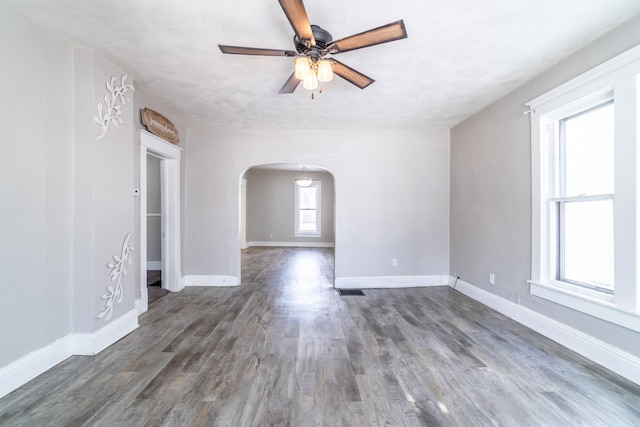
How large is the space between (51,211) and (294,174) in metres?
7.83

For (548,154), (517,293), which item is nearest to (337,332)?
(517,293)

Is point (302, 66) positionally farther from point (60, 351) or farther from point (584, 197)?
point (60, 351)

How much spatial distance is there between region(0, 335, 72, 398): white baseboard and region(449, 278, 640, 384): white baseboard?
4.29m

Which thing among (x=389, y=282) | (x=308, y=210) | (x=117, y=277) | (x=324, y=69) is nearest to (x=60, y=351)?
(x=117, y=277)

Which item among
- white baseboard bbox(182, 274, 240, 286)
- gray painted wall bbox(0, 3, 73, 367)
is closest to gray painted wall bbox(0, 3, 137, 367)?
gray painted wall bbox(0, 3, 73, 367)

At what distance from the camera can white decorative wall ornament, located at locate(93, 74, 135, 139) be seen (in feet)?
8.06

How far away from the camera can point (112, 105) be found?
257 cm

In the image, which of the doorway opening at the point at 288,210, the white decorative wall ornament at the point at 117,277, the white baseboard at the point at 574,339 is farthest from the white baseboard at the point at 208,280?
the doorway opening at the point at 288,210

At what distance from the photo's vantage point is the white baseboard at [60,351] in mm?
1868

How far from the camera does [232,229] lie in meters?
4.53

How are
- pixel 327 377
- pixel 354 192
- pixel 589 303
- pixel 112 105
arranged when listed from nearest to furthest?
pixel 327 377 < pixel 589 303 < pixel 112 105 < pixel 354 192

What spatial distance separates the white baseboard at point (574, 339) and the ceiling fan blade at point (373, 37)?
2.78 metres

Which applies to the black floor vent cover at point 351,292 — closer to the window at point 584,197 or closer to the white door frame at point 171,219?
the window at point 584,197

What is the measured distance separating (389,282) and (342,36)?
11.9ft
